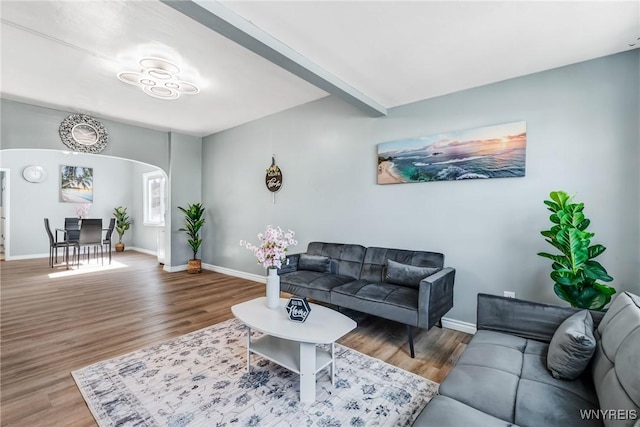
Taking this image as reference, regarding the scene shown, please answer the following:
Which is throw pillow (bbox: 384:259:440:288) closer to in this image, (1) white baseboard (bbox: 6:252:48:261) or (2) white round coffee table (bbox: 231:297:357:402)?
(2) white round coffee table (bbox: 231:297:357:402)

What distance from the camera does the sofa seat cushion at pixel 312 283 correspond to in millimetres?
3137

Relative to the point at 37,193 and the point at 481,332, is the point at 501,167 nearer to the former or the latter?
the point at 481,332

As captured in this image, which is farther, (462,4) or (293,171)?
(293,171)

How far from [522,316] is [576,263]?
72cm

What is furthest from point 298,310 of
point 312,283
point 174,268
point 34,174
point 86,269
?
point 34,174

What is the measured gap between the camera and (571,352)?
140cm

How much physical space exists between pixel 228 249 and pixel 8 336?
10.2 ft

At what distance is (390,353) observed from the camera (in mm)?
2580

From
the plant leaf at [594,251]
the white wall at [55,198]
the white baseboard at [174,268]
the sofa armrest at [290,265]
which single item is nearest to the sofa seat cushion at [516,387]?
the plant leaf at [594,251]

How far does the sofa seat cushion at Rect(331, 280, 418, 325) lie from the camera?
2.54 meters

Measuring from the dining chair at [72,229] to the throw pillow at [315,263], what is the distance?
19.2ft

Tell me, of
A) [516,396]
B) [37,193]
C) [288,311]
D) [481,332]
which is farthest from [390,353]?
[37,193]

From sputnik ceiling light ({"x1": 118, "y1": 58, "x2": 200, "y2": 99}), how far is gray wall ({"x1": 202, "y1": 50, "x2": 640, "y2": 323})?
5.21ft

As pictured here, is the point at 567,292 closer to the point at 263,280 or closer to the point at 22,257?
the point at 263,280
